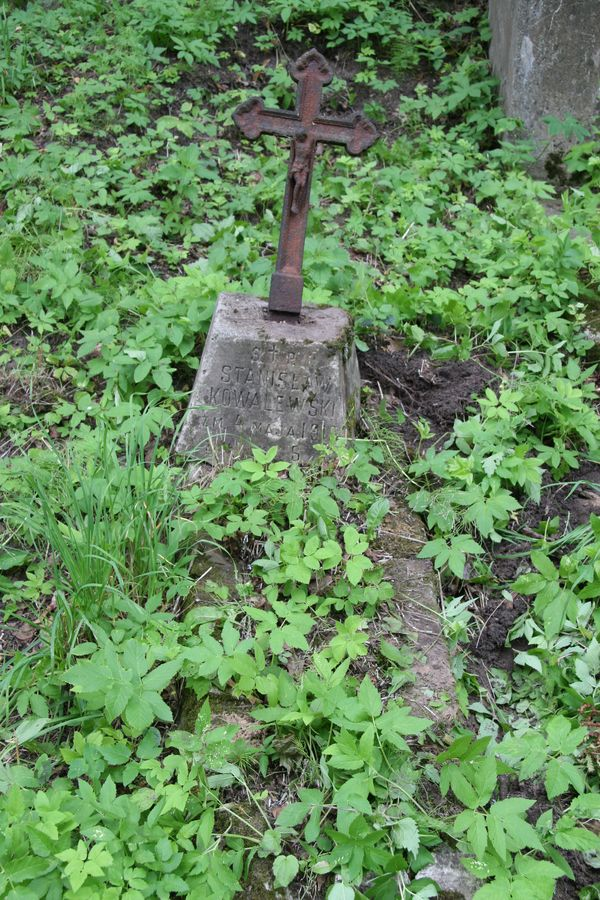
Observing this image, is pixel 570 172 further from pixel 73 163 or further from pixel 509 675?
pixel 509 675

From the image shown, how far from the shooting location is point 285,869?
80.7 inches

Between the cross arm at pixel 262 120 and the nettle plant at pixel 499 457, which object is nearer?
the nettle plant at pixel 499 457

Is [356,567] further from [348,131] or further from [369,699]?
[348,131]

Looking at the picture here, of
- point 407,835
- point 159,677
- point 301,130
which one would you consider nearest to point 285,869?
point 407,835

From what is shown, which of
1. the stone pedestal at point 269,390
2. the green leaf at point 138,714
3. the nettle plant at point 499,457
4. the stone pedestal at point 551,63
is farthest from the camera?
the stone pedestal at point 551,63

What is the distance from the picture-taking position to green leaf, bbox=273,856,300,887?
6.68ft

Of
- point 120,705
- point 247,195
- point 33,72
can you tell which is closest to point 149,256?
point 247,195

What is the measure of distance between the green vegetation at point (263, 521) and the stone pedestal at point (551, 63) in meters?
0.22

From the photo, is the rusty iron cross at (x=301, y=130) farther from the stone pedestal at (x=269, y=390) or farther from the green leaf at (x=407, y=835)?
the green leaf at (x=407, y=835)

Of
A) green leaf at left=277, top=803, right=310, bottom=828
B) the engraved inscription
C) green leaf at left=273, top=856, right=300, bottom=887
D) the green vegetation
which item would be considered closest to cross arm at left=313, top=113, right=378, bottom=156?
the green vegetation

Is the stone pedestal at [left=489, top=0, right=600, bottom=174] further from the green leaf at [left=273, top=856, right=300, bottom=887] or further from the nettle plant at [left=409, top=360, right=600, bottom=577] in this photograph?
the green leaf at [left=273, top=856, right=300, bottom=887]

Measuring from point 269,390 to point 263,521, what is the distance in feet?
2.25

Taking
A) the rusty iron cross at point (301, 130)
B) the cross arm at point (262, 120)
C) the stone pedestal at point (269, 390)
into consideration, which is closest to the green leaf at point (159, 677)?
the stone pedestal at point (269, 390)

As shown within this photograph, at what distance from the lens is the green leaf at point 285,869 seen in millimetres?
2037
